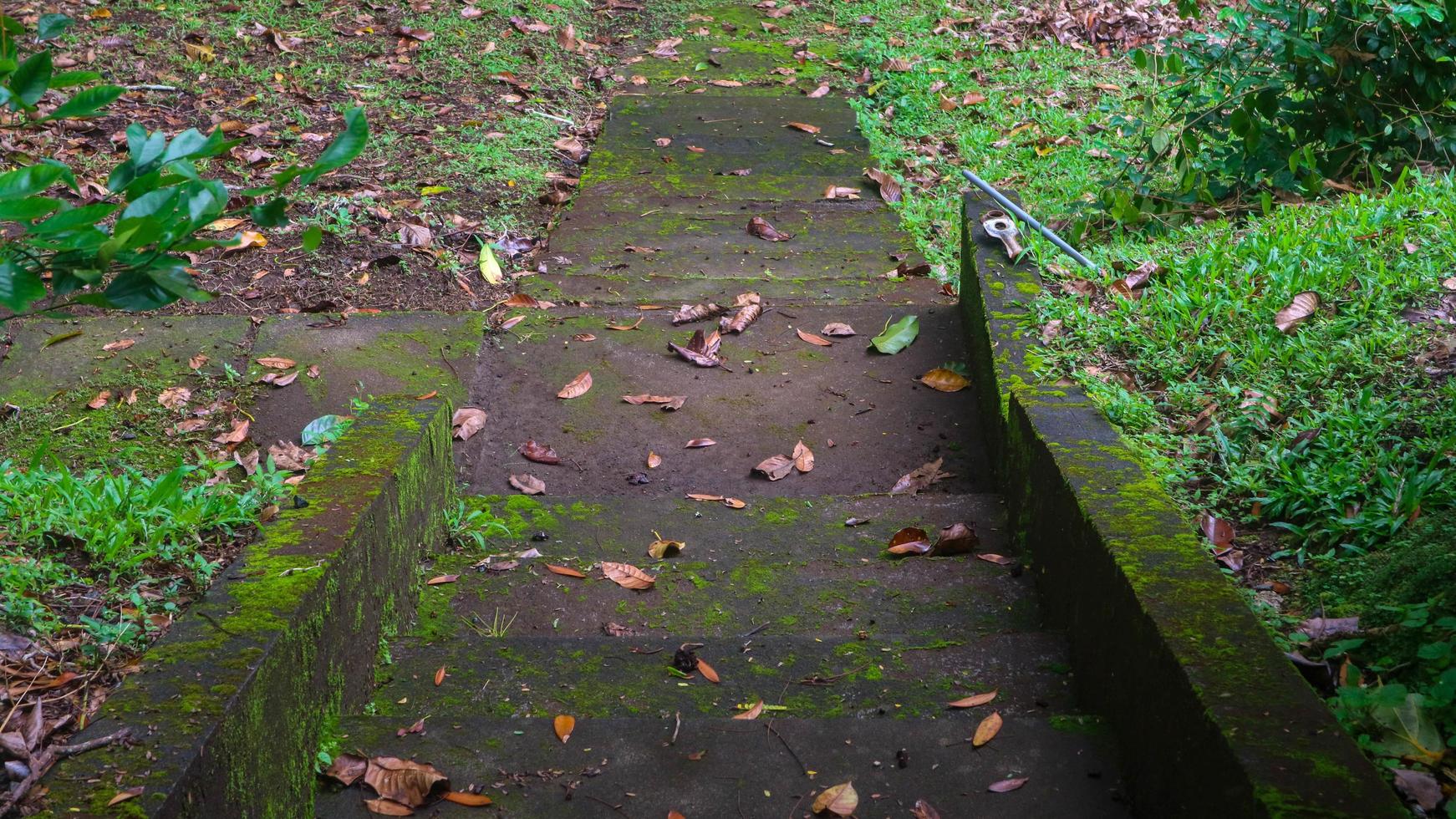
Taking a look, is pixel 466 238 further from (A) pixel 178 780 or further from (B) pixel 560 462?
(A) pixel 178 780

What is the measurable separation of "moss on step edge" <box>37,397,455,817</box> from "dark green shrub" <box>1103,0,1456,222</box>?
112 inches

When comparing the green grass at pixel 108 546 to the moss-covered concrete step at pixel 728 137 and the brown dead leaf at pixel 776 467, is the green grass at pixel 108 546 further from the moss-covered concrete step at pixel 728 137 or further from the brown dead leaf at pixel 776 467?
the moss-covered concrete step at pixel 728 137

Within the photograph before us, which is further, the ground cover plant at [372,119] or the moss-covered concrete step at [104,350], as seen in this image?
the ground cover plant at [372,119]

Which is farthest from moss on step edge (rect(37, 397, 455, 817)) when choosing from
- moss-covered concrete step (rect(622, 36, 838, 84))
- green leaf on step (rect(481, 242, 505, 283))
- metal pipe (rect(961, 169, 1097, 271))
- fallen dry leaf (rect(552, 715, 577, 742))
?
moss-covered concrete step (rect(622, 36, 838, 84))

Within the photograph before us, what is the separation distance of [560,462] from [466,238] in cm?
174

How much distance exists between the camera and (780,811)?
2102 millimetres

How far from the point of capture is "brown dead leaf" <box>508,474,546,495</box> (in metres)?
3.71

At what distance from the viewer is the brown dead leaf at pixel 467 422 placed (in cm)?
393

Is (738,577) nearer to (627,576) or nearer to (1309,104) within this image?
(627,576)

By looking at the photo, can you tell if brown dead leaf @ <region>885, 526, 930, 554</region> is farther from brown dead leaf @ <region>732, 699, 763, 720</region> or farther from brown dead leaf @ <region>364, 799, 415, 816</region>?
brown dead leaf @ <region>364, 799, 415, 816</region>

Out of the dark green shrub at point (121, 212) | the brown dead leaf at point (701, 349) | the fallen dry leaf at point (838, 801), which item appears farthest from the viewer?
the brown dead leaf at point (701, 349)

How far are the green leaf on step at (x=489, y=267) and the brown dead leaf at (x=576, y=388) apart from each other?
3.10 ft

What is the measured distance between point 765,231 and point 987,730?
361cm

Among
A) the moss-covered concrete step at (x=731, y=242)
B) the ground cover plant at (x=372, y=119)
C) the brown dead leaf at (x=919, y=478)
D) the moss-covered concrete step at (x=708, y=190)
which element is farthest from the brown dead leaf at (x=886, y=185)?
the brown dead leaf at (x=919, y=478)
